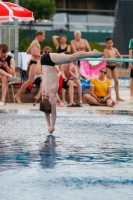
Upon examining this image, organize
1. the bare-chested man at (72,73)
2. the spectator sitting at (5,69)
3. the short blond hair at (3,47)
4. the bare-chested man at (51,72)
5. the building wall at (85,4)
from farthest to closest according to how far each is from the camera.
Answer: the building wall at (85,4) < the bare-chested man at (72,73) < the spectator sitting at (5,69) < the short blond hair at (3,47) < the bare-chested man at (51,72)

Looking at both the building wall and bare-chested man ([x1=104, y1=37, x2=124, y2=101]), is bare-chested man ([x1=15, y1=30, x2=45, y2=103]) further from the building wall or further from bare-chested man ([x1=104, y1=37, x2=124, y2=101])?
the building wall

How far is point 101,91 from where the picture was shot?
1898 cm

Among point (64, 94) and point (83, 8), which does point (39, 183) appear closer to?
point (64, 94)

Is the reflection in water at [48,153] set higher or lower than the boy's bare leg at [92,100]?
lower

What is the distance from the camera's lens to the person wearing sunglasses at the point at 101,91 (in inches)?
742

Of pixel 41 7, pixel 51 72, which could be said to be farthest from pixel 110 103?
pixel 41 7

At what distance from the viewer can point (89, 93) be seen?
66.7ft

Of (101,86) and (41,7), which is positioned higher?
(41,7)

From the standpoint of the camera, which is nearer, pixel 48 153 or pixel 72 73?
pixel 48 153

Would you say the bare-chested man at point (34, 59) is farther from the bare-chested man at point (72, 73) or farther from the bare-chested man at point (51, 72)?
the bare-chested man at point (51, 72)

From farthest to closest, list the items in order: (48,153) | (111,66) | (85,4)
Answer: (85,4)
(111,66)
(48,153)

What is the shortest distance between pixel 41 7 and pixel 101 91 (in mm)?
41984

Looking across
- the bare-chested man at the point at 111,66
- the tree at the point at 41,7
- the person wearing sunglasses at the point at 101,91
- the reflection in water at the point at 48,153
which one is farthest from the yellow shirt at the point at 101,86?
the tree at the point at 41,7

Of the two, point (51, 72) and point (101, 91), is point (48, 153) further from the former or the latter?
point (101, 91)
